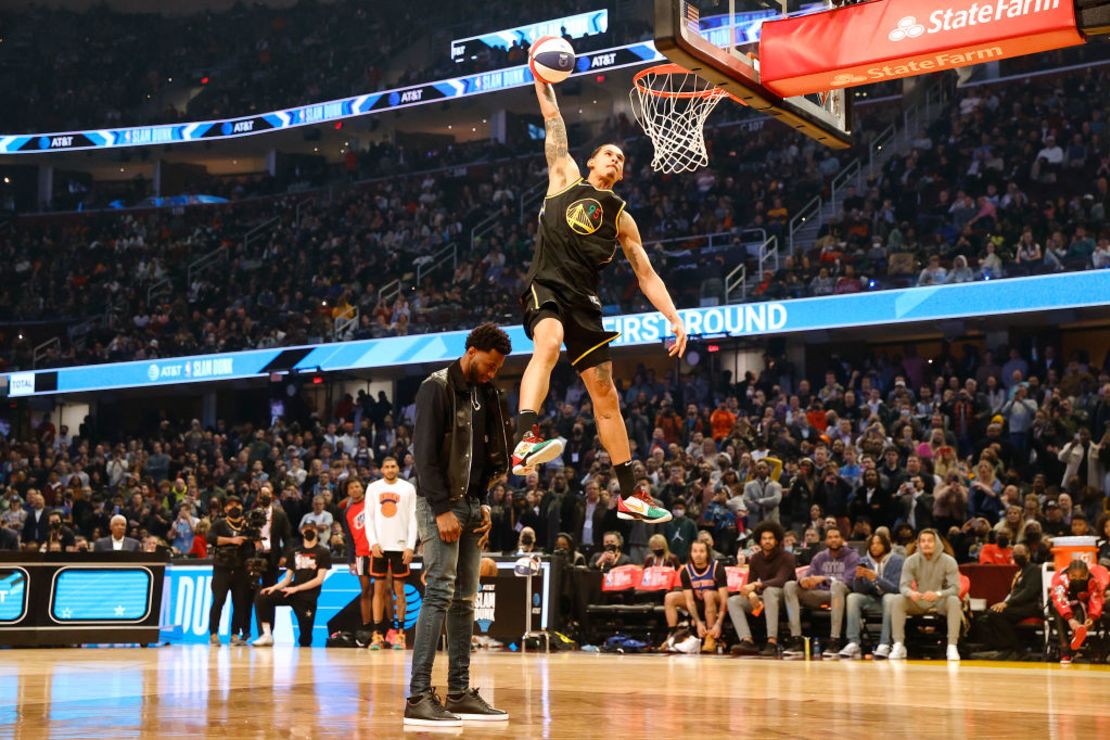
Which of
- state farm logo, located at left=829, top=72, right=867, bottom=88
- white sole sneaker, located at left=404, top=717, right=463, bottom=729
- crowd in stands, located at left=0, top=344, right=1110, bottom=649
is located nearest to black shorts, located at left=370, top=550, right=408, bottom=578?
crowd in stands, located at left=0, top=344, right=1110, bottom=649

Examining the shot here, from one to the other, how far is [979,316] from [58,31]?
114 ft

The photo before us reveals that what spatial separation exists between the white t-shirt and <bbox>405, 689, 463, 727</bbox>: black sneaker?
8556 mm

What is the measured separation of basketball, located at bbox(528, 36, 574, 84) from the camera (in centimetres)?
746

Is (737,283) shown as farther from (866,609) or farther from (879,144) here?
(866,609)

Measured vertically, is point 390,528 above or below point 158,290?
below

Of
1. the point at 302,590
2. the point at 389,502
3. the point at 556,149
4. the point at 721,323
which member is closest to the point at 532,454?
the point at 556,149

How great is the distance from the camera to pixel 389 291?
31.6m

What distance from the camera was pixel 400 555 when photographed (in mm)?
14828

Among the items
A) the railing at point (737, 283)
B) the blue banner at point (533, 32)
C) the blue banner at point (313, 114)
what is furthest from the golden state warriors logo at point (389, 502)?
the blue banner at point (533, 32)

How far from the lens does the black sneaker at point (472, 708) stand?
6.16 metres

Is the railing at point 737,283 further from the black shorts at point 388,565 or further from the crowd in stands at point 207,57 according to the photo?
the crowd in stands at point 207,57

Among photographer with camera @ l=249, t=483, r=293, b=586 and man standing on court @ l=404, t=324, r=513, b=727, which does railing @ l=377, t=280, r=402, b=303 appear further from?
man standing on court @ l=404, t=324, r=513, b=727

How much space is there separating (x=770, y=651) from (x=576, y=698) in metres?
7.18

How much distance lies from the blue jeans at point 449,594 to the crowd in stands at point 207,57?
32388mm
